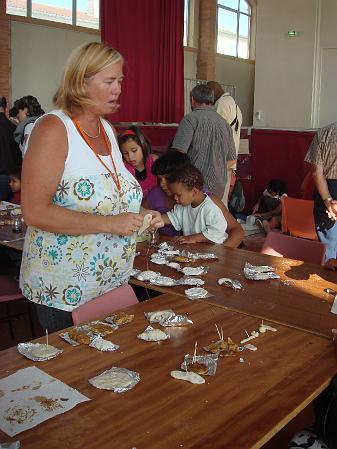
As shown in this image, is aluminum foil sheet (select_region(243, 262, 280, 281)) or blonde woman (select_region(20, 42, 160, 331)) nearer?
blonde woman (select_region(20, 42, 160, 331))

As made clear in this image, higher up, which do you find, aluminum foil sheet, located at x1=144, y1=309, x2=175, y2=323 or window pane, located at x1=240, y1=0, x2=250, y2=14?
window pane, located at x1=240, y1=0, x2=250, y2=14

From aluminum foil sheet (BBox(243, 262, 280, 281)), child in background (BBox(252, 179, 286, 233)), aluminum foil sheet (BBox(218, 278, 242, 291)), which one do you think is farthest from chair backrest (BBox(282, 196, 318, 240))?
aluminum foil sheet (BBox(218, 278, 242, 291))

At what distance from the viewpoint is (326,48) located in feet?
34.7

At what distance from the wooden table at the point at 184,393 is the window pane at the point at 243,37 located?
1469cm

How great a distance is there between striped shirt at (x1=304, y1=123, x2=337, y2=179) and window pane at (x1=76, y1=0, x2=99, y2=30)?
8.20 meters

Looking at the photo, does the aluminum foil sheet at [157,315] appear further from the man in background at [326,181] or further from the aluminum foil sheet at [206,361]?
the man in background at [326,181]

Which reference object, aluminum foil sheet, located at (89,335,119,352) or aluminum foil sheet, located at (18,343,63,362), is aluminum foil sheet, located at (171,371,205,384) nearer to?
aluminum foil sheet, located at (89,335,119,352)

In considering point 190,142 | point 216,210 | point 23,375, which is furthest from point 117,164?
point 190,142

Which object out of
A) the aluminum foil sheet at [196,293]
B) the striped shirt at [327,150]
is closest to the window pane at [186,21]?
the striped shirt at [327,150]

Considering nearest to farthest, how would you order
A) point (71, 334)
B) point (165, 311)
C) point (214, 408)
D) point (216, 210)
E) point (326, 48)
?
point (214, 408)
point (71, 334)
point (165, 311)
point (216, 210)
point (326, 48)

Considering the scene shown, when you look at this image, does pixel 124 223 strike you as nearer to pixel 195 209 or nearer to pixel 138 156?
pixel 195 209

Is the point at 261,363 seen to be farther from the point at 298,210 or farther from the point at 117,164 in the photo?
the point at 298,210

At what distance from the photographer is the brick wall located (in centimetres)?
937

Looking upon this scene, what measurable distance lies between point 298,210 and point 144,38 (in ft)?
25.2
